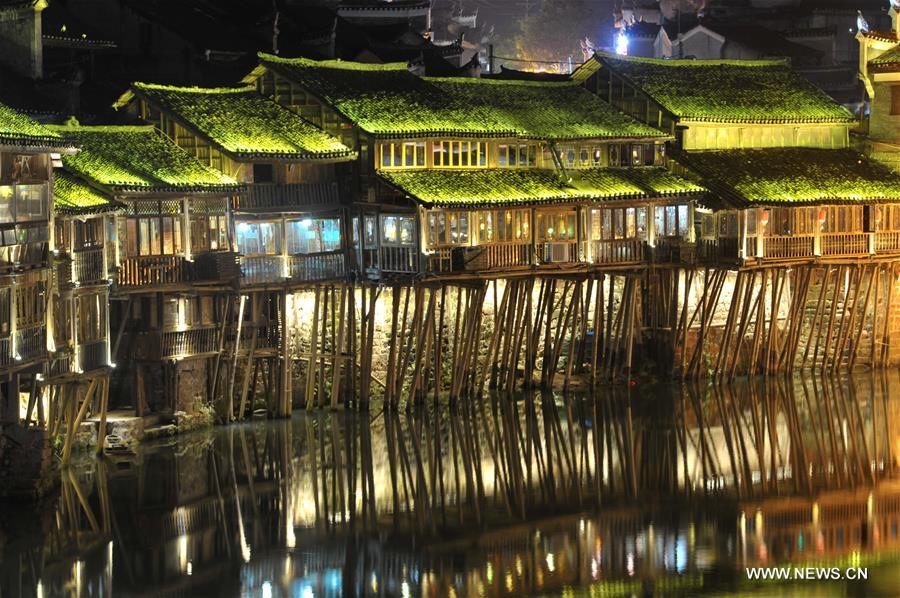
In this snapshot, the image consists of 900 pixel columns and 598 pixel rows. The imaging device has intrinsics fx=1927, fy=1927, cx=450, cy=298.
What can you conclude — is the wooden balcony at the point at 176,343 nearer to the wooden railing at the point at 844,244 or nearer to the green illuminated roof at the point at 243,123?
the green illuminated roof at the point at 243,123

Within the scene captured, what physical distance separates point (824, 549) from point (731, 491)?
5.38 meters

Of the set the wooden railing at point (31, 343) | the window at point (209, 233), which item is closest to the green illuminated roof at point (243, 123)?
the window at point (209, 233)

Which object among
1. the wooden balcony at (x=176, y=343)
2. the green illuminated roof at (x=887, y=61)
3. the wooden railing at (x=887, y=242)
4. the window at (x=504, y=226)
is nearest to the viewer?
the wooden balcony at (x=176, y=343)

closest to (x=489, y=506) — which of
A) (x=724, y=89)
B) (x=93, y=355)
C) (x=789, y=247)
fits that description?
(x=93, y=355)

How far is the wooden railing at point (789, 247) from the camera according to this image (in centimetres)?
6344

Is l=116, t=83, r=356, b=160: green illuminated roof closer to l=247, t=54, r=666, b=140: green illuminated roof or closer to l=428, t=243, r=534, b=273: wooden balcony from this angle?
l=247, t=54, r=666, b=140: green illuminated roof

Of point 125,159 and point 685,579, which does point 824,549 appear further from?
point 125,159

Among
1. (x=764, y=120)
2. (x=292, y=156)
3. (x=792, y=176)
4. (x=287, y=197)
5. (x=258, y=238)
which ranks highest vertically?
(x=764, y=120)

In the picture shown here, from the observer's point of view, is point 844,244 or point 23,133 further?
point 844,244

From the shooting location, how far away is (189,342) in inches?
2142

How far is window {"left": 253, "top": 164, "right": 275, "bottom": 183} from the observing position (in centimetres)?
5716

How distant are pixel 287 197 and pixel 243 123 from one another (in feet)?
8.37

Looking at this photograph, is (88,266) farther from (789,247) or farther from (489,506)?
(789,247)

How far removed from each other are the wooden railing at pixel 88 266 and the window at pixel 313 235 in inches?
347
